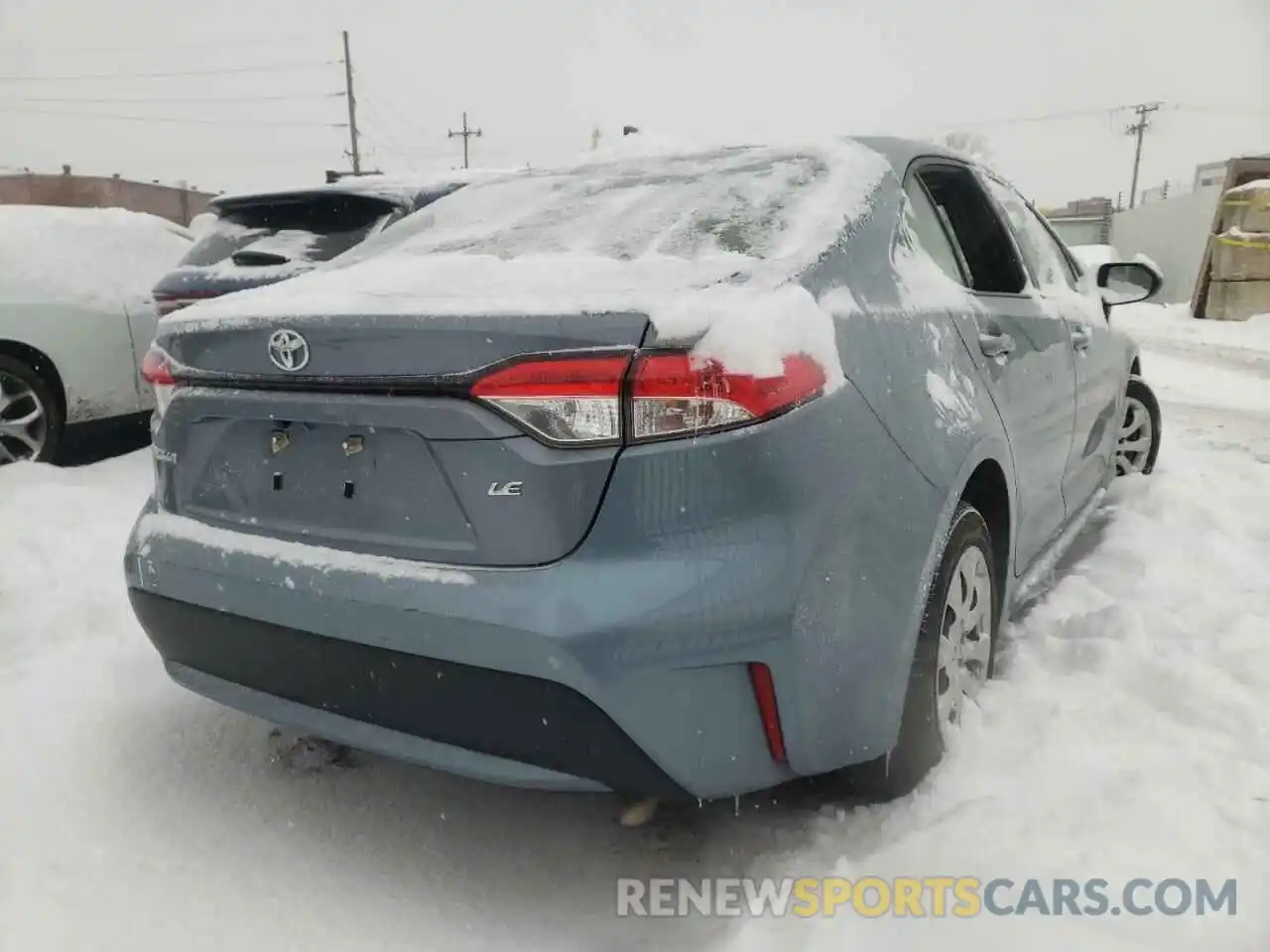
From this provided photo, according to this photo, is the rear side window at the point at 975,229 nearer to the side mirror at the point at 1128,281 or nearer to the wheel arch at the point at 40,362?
the side mirror at the point at 1128,281

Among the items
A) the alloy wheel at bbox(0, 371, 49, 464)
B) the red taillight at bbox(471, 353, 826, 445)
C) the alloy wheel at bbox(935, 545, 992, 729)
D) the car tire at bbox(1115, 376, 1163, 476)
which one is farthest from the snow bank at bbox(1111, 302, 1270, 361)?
the red taillight at bbox(471, 353, 826, 445)

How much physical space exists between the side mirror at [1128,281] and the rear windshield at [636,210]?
2.06 meters

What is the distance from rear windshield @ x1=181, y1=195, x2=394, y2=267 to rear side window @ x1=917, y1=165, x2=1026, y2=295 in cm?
263

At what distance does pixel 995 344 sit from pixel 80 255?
501 cm

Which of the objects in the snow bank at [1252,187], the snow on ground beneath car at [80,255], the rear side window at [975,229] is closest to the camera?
the rear side window at [975,229]

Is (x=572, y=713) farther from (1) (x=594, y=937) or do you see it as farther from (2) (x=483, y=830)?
(2) (x=483, y=830)

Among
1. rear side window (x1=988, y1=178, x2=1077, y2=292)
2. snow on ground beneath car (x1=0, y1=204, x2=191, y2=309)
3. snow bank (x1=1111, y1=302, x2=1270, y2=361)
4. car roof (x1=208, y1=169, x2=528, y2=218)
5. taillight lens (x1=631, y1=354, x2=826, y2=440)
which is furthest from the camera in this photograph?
snow bank (x1=1111, y1=302, x2=1270, y2=361)

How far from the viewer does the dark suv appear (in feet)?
14.4

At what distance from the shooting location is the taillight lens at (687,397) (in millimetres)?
1533

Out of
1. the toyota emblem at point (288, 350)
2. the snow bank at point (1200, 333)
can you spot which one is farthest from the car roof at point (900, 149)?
the snow bank at point (1200, 333)

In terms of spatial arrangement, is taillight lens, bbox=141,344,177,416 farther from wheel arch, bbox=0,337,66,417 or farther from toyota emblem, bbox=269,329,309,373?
wheel arch, bbox=0,337,66,417

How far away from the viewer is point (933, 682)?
2.00 m

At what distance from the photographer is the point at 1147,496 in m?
4.18

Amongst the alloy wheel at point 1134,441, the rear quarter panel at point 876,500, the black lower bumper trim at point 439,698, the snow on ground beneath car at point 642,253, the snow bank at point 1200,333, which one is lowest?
the snow bank at point 1200,333
